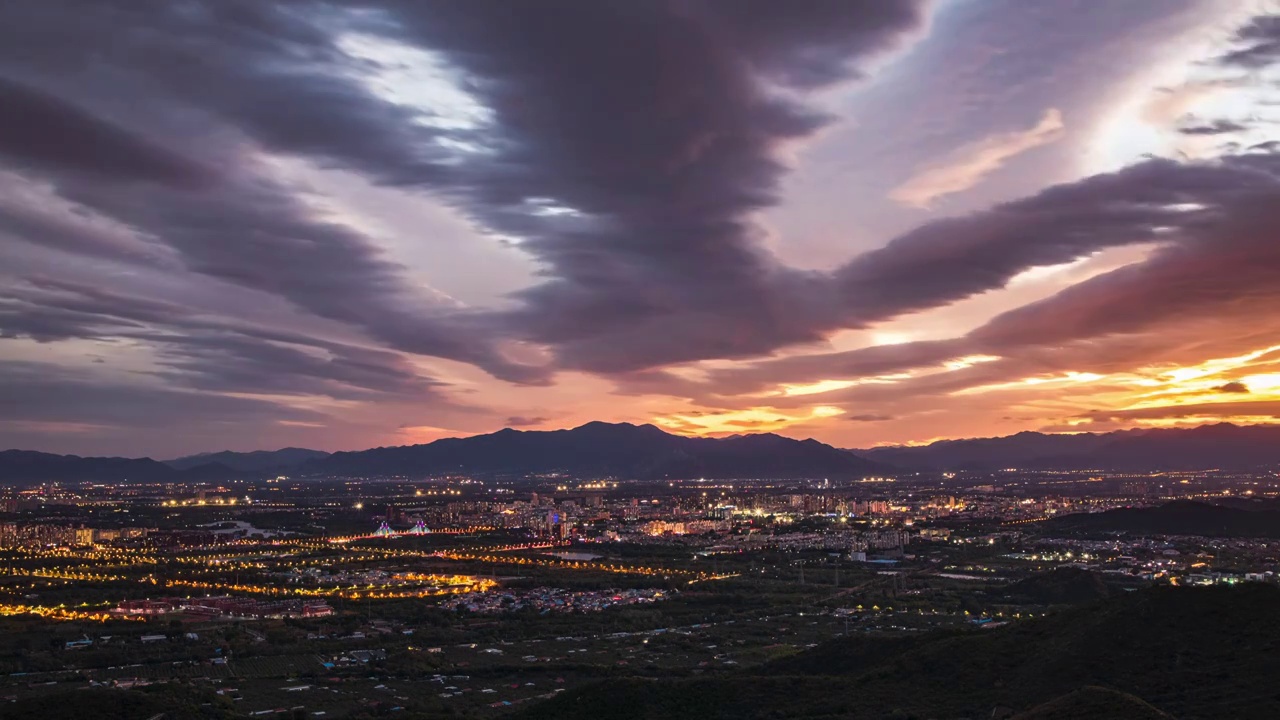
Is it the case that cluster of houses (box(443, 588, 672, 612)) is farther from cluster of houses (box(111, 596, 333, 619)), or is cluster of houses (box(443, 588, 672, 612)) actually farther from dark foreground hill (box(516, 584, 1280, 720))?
dark foreground hill (box(516, 584, 1280, 720))

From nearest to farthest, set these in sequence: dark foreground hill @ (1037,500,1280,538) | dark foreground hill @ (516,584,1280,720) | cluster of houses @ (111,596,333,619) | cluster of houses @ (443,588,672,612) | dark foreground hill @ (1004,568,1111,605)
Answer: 1. dark foreground hill @ (516,584,1280,720)
2. cluster of houses @ (111,596,333,619)
3. dark foreground hill @ (1004,568,1111,605)
4. cluster of houses @ (443,588,672,612)
5. dark foreground hill @ (1037,500,1280,538)

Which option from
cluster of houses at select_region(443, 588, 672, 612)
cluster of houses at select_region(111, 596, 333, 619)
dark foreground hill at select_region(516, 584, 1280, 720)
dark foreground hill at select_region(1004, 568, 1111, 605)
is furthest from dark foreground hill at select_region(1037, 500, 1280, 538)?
cluster of houses at select_region(111, 596, 333, 619)

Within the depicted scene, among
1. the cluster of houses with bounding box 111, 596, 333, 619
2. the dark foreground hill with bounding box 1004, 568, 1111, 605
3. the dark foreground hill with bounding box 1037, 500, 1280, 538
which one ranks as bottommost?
the cluster of houses with bounding box 111, 596, 333, 619

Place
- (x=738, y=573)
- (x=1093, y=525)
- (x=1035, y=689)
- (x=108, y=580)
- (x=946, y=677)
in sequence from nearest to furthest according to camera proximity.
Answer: (x=1035, y=689) < (x=946, y=677) < (x=108, y=580) < (x=738, y=573) < (x=1093, y=525)

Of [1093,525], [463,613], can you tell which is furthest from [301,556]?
[1093,525]

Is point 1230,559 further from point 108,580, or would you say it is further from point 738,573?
point 108,580

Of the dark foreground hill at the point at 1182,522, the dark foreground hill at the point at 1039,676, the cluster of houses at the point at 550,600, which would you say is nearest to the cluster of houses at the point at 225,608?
the cluster of houses at the point at 550,600
